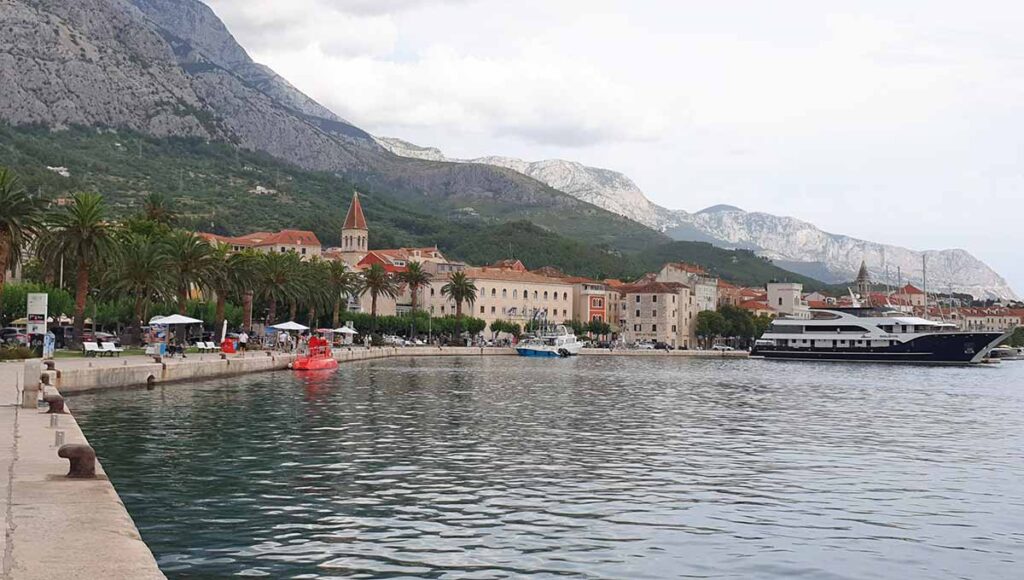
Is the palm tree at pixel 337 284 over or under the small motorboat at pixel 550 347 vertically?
over

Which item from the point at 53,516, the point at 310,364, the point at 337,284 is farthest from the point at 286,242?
the point at 53,516

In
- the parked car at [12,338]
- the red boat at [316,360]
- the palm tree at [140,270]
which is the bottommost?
the red boat at [316,360]

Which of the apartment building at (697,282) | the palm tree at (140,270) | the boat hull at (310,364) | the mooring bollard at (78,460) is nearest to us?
the mooring bollard at (78,460)

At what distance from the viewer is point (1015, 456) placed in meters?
30.0

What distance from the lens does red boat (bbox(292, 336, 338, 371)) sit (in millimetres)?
69938

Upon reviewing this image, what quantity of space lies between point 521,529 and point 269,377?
1830 inches

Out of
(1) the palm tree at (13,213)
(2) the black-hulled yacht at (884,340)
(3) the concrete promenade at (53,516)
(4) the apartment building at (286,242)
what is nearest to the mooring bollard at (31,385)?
(3) the concrete promenade at (53,516)

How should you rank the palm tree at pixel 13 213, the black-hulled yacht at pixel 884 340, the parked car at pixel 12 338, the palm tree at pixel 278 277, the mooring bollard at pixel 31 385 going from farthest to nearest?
the black-hulled yacht at pixel 884 340, the palm tree at pixel 278 277, the parked car at pixel 12 338, the palm tree at pixel 13 213, the mooring bollard at pixel 31 385

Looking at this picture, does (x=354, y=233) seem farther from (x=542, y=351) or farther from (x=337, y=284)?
(x=337, y=284)

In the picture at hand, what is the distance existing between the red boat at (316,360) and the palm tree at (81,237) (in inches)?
593

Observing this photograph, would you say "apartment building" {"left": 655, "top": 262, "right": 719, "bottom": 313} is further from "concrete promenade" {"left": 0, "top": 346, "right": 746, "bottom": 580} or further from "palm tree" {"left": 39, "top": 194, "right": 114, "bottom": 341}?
"concrete promenade" {"left": 0, "top": 346, "right": 746, "bottom": 580}

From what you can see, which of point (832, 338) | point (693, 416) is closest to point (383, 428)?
point (693, 416)

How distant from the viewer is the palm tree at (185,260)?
71500 mm

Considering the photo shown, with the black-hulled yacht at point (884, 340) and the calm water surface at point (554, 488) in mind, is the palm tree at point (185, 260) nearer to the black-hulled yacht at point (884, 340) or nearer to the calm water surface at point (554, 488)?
the calm water surface at point (554, 488)
